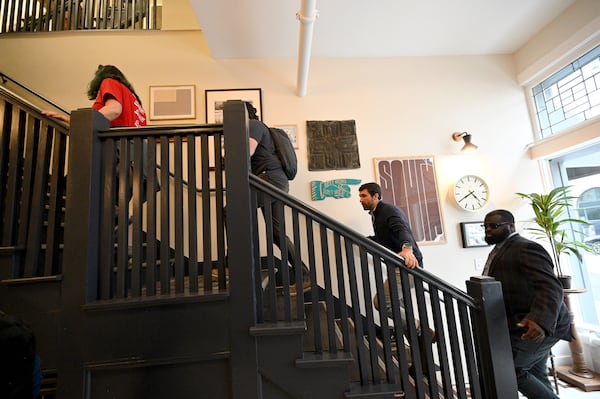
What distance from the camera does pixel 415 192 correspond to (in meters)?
3.11

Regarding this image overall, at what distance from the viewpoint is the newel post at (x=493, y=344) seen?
4.89 ft

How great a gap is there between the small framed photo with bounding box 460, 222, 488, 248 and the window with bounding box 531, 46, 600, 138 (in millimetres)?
1405

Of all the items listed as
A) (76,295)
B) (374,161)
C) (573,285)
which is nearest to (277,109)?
(374,161)

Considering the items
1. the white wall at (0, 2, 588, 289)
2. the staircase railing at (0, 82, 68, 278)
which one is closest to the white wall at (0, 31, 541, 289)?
the white wall at (0, 2, 588, 289)

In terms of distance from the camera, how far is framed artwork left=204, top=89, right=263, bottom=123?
3012 millimetres

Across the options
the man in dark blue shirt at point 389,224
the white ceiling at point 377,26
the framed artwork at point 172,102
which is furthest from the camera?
the framed artwork at point 172,102

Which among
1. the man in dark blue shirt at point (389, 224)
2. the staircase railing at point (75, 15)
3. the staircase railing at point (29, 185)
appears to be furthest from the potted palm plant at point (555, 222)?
the staircase railing at point (75, 15)

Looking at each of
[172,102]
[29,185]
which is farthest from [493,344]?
[172,102]

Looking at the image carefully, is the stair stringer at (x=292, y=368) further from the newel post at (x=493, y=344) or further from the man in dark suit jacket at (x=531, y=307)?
the man in dark suit jacket at (x=531, y=307)

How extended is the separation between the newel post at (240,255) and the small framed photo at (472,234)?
265 cm

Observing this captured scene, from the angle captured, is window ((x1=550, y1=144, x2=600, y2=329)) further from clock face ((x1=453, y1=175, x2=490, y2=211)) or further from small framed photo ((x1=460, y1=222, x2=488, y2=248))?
small framed photo ((x1=460, y1=222, x2=488, y2=248))

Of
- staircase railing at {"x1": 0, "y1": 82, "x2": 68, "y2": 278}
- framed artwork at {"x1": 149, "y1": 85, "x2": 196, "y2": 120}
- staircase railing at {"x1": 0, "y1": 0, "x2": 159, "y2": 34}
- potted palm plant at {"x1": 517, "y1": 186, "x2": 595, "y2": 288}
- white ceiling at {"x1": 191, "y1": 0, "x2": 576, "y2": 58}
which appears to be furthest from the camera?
staircase railing at {"x1": 0, "y1": 0, "x2": 159, "y2": 34}

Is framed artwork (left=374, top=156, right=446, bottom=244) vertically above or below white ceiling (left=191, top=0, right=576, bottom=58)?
below

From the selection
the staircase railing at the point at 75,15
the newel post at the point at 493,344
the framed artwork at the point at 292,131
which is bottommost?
the newel post at the point at 493,344
